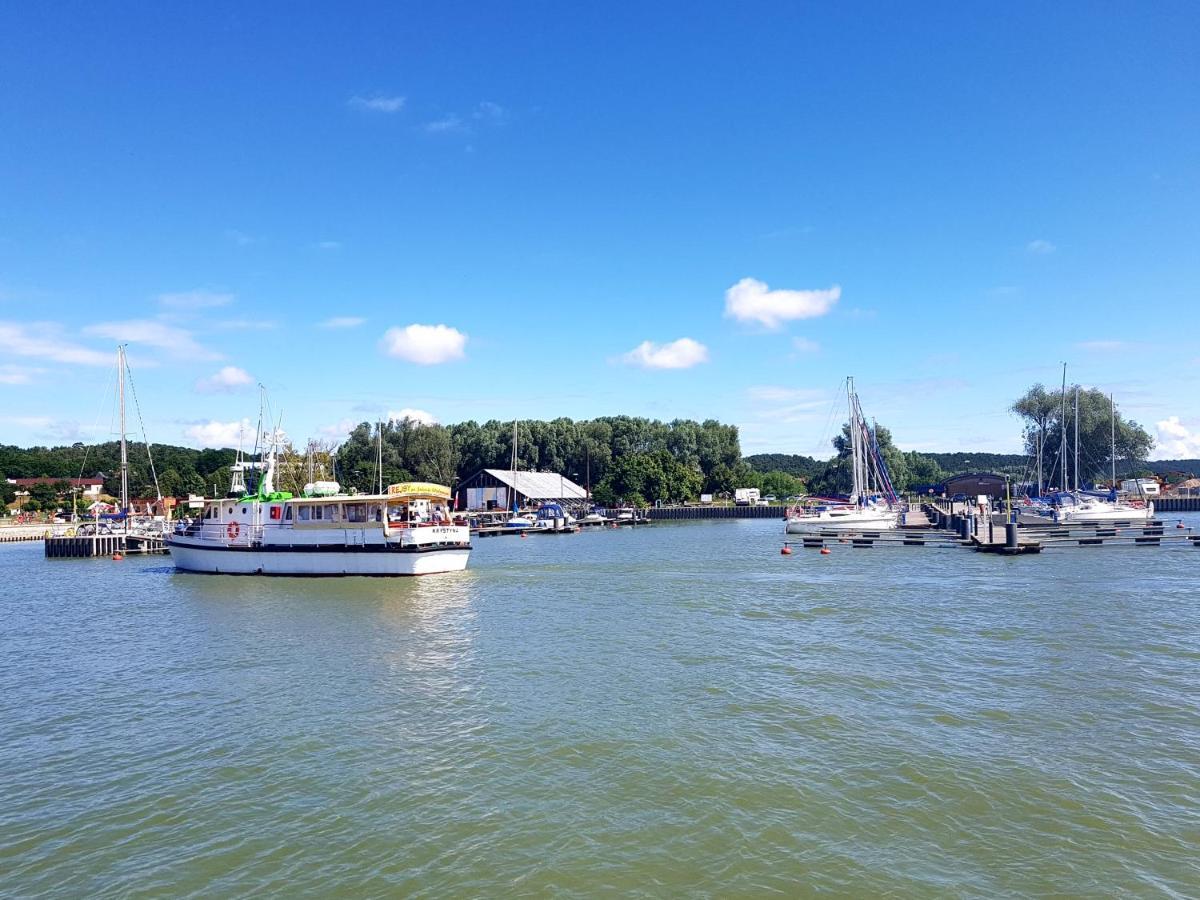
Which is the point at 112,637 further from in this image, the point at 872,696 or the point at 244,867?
the point at 872,696

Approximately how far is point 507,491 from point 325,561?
2600 inches

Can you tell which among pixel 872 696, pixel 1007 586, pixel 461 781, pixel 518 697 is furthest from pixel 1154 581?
pixel 461 781

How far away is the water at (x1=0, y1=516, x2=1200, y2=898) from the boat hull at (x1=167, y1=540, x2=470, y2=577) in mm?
11979

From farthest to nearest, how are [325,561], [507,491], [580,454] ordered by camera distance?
[580,454], [507,491], [325,561]

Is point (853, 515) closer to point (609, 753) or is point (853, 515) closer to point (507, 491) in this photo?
point (507, 491)

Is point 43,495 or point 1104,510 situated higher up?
point 43,495

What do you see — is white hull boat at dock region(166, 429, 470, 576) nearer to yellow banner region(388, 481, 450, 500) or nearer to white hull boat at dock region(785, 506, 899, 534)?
yellow banner region(388, 481, 450, 500)

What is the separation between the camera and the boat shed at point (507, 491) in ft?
360

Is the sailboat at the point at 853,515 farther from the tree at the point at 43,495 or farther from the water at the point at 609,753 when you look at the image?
the tree at the point at 43,495

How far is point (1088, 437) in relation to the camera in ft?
403

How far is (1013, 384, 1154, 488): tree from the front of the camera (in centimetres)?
12119

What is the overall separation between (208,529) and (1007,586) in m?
45.4

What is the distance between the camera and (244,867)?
10836 millimetres

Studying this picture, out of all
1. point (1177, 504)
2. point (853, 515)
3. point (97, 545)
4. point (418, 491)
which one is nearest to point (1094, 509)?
point (853, 515)
